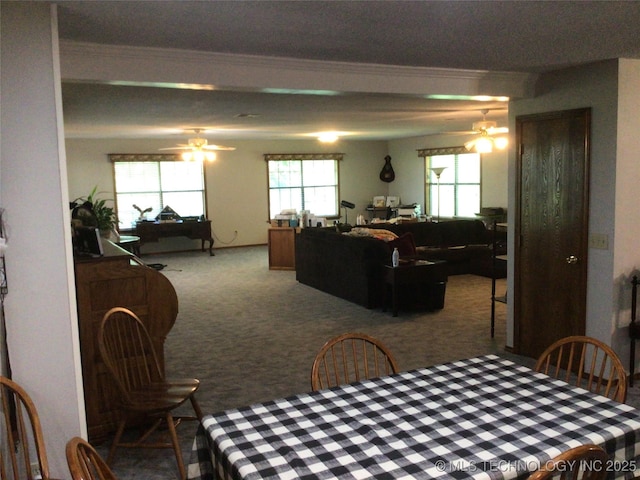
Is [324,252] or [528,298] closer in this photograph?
[528,298]

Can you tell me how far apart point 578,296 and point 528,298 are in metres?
0.47

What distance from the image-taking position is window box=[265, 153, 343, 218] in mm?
11578

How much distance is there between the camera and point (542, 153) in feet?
13.9

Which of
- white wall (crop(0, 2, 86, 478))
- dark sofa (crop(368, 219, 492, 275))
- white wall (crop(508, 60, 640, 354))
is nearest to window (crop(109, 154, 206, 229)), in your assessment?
dark sofa (crop(368, 219, 492, 275))

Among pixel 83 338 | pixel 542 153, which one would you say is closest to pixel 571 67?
pixel 542 153

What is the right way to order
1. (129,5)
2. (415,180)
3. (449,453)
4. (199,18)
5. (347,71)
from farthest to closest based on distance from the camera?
(415,180) → (347,71) → (199,18) → (129,5) → (449,453)

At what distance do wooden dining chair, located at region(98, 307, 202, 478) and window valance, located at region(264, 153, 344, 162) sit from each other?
8324 mm

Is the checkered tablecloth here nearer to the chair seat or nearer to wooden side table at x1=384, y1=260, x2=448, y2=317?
the chair seat

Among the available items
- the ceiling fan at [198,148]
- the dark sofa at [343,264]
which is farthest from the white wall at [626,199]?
the ceiling fan at [198,148]

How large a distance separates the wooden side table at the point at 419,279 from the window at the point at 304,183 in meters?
5.76

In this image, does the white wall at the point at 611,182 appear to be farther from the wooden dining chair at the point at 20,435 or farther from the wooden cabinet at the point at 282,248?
the wooden cabinet at the point at 282,248

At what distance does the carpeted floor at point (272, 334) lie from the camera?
388cm

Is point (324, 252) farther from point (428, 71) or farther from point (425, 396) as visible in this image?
point (425, 396)

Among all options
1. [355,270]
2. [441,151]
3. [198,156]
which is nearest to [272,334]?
[355,270]
